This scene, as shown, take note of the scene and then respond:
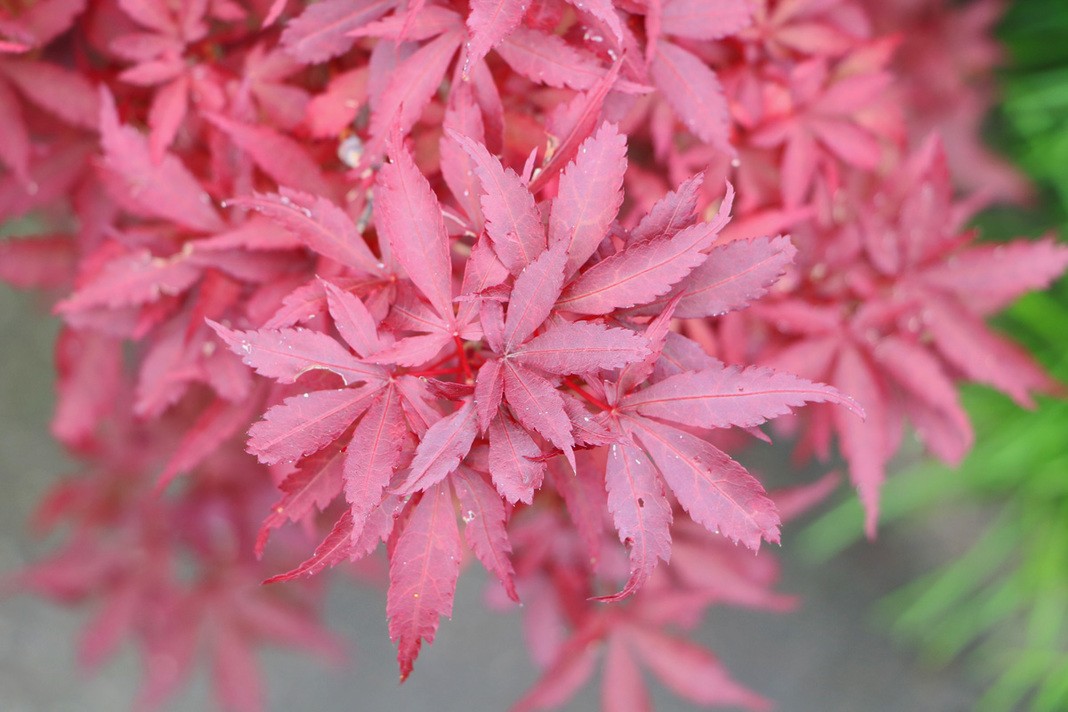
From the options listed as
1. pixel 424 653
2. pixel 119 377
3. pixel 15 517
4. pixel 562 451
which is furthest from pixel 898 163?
pixel 15 517

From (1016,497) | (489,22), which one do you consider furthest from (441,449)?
(1016,497)

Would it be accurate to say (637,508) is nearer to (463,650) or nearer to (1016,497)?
(463,650)

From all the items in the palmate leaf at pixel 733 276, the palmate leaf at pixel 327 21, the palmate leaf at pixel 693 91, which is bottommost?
the palmate leaf at pixel 733 276

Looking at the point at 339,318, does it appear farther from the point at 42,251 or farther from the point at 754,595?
the point at 754,595

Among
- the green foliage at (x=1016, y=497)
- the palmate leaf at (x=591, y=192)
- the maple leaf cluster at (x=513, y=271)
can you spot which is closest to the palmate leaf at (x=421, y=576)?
the maple leaf cluster at (x=513, y=271)

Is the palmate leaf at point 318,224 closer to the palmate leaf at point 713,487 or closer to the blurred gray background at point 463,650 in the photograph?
the palmate leaf at point 713,487

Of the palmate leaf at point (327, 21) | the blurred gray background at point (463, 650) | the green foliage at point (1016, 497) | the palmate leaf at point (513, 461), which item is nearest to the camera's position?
the palmate leaf at point (513, 461)
